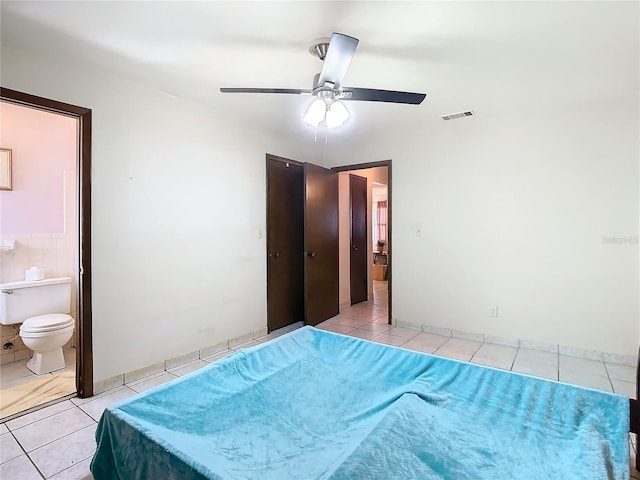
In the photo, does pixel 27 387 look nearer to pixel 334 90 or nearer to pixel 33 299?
pixel 33 299

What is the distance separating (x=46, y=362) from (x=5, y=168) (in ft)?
6.18

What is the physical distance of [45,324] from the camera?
2871 mm

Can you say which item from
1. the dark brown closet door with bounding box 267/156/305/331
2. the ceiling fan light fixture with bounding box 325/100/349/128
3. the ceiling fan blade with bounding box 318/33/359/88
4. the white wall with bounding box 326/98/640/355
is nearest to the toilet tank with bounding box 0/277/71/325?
the dark brown closet door with bounding box 267/156/305/331

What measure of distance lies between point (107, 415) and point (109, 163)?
1962 millimetres

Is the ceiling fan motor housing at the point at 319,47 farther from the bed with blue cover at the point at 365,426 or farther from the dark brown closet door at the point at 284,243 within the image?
the bed with blue cover at the point at 365,426

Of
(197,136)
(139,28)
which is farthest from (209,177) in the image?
(139,28)

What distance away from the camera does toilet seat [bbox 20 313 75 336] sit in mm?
2810

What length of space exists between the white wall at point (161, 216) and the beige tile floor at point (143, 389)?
0.90 ft

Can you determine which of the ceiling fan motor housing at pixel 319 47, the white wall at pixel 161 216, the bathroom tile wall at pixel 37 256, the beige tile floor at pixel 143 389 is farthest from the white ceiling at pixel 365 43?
the beige tile floor at pixel 143 389

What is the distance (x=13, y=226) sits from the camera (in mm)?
3223

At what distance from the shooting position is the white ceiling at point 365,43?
6.08 feet

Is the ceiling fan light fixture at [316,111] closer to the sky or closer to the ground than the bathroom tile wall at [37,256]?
closer to the sky

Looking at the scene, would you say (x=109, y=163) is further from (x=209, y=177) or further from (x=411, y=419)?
(x=411, y=419)

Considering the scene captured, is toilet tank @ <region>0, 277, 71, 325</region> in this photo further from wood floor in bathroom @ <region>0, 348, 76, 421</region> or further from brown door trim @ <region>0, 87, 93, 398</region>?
brown door trim @ <region>0, 87, 93, 398</region>
